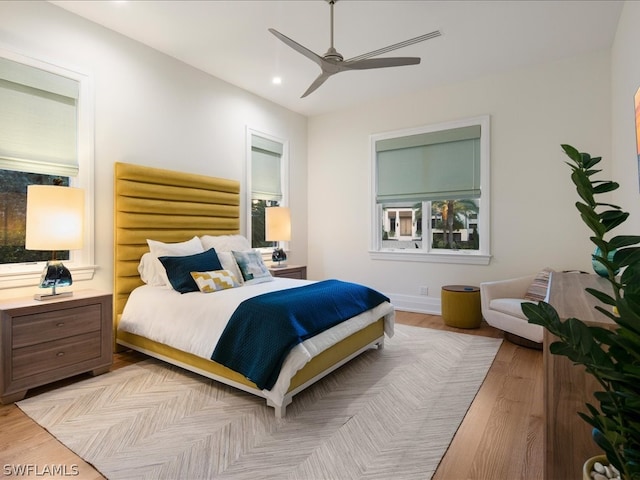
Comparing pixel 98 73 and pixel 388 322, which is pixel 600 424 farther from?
pixel 98 73

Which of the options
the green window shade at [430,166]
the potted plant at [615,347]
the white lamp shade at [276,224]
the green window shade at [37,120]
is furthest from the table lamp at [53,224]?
the green window shade at [430,166]

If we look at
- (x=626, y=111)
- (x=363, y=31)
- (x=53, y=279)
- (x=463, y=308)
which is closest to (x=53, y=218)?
(x=53, y=279)

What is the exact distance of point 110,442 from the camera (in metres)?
1.92

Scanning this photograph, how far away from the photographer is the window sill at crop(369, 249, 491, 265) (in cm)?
445

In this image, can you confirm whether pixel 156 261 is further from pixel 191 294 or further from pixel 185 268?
pixel 191 294

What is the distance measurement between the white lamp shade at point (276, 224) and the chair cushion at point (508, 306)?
8.65 feet

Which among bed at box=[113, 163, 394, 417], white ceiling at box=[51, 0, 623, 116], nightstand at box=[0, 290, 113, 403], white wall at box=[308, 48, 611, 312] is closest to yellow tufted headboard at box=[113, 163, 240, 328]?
bed at box=[113, 163, 394, 417]

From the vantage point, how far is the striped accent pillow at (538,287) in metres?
3.53

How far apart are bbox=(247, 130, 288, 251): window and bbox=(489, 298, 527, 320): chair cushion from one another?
305 cm

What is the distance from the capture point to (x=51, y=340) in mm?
2502

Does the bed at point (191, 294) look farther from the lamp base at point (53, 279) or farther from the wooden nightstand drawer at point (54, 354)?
the lamp base at point (53, 279)

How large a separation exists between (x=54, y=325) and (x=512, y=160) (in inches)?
190

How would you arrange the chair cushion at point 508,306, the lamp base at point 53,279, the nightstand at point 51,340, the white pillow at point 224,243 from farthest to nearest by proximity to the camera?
the white pillow at point 224,243 → the chair cushion at point 508,306 → the lamp base at point 53,279 → the nightstand at point 51,340

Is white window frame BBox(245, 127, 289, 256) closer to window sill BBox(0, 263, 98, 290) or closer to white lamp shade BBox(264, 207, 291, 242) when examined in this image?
white lamp shade BBox(264, 207, 291, 242)
